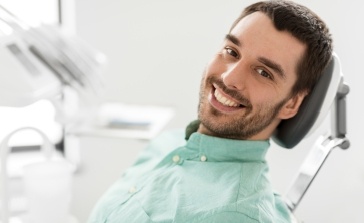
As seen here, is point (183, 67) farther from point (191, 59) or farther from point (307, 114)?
point (307, 114)

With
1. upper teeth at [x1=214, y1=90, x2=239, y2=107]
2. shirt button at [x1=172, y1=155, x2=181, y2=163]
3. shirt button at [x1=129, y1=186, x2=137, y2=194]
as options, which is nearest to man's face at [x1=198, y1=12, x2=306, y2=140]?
upper teeth at [x1=214, y1=90, x2=239, y2=107]

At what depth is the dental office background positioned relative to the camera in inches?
63.4

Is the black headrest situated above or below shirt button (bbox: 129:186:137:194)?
above

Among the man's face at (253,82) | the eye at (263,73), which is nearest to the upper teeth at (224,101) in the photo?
the man's face at (253,82)

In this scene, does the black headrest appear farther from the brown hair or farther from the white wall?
the white wall

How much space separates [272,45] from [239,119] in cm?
21

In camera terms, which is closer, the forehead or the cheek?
the forehead

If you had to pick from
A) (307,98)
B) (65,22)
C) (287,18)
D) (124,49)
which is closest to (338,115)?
(307,98)

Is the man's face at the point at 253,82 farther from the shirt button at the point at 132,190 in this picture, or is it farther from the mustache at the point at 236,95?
the shirt button at the point at 132,190

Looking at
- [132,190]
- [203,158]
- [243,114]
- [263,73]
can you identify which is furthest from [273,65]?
[132,190]

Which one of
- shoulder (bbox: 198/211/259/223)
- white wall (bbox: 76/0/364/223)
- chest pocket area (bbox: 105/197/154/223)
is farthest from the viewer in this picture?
white wall (bbox: 76/0/364/223)

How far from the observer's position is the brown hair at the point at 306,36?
1217mm

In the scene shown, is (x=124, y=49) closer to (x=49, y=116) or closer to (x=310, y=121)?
(x=49, y=116)

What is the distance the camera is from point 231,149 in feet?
4.12
